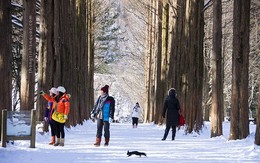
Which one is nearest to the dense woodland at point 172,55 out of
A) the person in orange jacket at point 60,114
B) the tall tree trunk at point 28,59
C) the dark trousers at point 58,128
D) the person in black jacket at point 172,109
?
the tall tree trunk at point 28,59

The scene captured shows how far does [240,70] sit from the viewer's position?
15258 mm

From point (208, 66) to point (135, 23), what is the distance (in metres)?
19.6

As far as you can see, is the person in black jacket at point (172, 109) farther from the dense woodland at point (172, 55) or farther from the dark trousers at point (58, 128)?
the dark trousers at point (58, 128)

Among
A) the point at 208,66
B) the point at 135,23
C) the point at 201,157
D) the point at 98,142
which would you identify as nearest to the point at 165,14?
the point at 208,66

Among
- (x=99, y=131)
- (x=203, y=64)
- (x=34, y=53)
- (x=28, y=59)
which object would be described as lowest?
(x=99, y=131)

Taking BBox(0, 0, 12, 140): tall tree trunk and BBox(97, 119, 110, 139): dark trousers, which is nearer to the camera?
BBox(0, 0, 12, 140): tall tree trunk

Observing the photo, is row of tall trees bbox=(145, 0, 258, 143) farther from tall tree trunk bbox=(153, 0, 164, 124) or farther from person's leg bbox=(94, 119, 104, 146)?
person's leg bbox=(94, 119, 104, 146)

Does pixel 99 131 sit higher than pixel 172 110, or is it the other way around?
pixel 172 110

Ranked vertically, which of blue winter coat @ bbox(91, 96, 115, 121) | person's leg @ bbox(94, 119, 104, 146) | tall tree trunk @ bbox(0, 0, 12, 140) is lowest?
person's leg @ bbox(94, 119, 104, 146)

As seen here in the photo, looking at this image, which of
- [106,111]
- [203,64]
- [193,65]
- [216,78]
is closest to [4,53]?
[106,111]

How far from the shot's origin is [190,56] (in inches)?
812

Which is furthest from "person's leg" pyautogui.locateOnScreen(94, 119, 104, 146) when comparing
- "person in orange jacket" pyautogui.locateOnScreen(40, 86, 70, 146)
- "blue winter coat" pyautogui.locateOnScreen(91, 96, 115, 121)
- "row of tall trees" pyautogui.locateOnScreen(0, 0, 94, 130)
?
"row of tall trees" pyautogui.locateOnScreen(0, 0, 94, 130)

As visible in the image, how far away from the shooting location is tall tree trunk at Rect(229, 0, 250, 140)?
596 inches

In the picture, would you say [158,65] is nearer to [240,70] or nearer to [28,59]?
[240,70]
